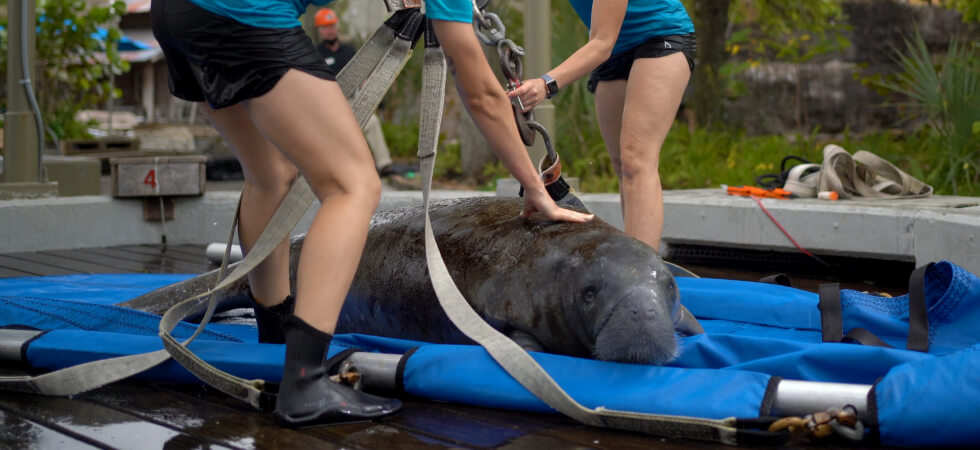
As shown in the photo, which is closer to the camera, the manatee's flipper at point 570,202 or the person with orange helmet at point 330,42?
the manatee's flipper at point 570,202

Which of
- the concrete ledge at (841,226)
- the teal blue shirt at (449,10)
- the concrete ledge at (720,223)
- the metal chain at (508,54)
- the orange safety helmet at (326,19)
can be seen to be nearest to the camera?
the teal blue shirt at (449,10)

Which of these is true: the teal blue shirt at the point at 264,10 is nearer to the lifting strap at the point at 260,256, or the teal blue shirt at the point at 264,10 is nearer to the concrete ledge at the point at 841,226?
the lifting strap at the point at 260,256

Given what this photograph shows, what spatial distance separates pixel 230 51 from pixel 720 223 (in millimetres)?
4426

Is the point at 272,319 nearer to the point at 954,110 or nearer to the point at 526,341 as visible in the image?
the point at 526,341

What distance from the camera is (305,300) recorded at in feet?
9.71

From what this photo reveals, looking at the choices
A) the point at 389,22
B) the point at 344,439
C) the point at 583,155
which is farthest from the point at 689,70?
the point at 583,155

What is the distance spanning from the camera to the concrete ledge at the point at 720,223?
18.7 feet

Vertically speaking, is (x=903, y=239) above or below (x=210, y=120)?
below

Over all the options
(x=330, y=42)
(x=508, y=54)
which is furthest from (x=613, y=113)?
(x=330, y=42)

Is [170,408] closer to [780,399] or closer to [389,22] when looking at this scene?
[389,22]

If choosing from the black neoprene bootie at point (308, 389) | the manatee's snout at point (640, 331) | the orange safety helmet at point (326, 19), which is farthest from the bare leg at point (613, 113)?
the orange safety helmet at point (326, 19)

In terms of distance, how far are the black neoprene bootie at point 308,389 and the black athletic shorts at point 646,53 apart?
2.43m

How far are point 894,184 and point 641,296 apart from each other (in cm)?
438

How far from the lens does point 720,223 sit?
674 centimetres
